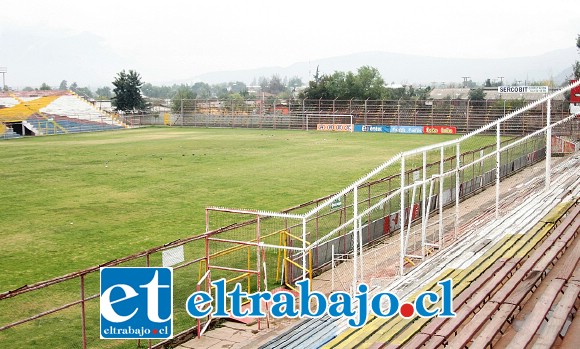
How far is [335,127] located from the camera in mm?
68375

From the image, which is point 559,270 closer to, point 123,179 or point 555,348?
point 555,348

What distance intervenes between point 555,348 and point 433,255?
609 centimetres

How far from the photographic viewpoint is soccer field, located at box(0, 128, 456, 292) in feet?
62.2

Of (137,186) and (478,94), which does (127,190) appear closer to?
(137,186)

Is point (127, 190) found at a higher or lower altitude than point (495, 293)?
lower

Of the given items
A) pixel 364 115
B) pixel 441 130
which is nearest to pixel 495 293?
pixel 441 130

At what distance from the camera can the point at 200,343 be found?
1238 cm

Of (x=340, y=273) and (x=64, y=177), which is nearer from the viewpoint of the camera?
(x=340, y=273)

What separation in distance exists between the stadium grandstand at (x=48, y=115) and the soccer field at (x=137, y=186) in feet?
43.0

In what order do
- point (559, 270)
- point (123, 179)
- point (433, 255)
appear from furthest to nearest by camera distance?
1. point (123, 179)
2. point (433, 255)
3. point (559, 270)

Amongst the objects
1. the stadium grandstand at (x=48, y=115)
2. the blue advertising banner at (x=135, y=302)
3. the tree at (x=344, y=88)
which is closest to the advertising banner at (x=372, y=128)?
the tree at (x=344, y=88)

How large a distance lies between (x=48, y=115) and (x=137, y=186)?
155 feet

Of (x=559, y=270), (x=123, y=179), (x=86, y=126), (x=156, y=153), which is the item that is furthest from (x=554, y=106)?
(x=559, y=270)

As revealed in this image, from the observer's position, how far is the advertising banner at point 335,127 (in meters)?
67.5
